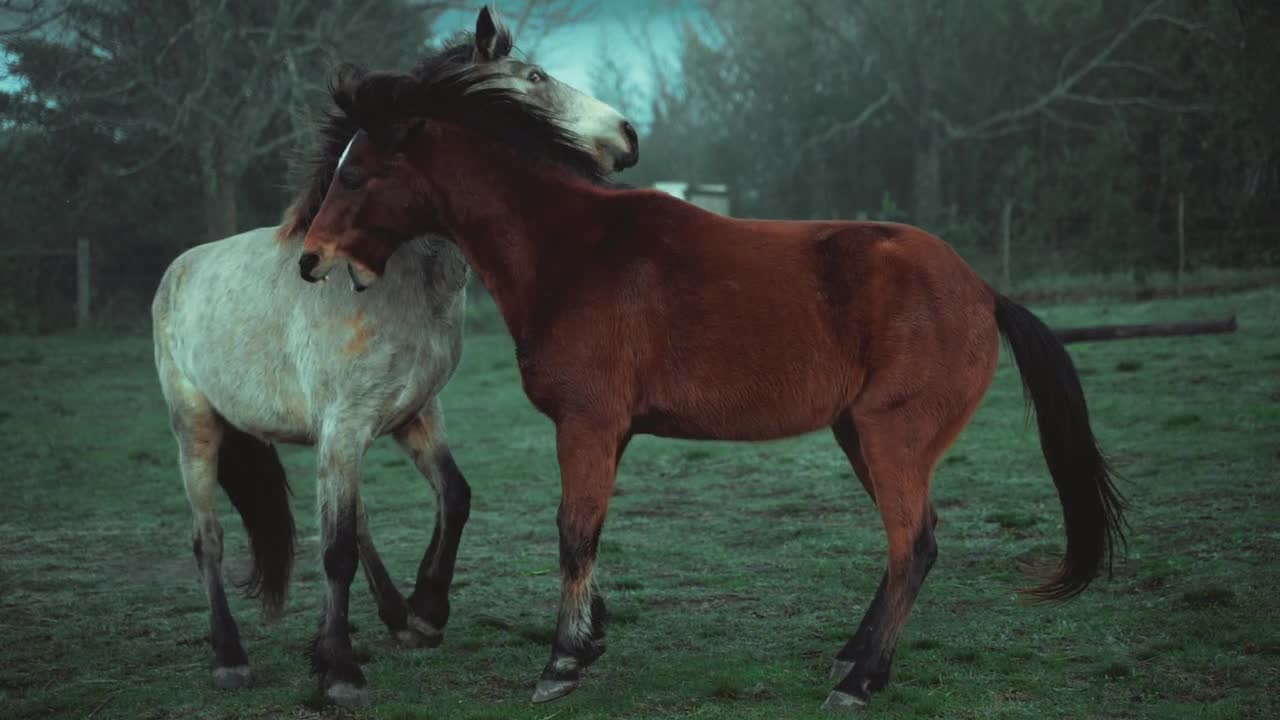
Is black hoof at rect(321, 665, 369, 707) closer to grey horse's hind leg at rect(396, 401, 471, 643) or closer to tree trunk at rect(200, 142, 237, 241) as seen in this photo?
grey horse's hind leg at rect(396, 401, 471, 643)

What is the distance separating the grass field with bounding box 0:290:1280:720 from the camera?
4.78 metres

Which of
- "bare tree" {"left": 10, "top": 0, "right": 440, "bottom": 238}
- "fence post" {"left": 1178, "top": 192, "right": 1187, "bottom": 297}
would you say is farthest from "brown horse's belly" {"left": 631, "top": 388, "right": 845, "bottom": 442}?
"fence post" {"left": 1178, "top": 192, "right": 1187, "bottom": 297}

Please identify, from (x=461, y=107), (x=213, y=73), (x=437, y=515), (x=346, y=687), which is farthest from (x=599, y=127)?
(x=213, y=73)

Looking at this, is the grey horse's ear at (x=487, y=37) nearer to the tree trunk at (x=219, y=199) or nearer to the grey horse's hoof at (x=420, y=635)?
the grey horse's hoof at (x=420, y=635)

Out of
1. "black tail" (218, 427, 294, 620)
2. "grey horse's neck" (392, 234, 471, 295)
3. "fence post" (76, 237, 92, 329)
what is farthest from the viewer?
"fence post" (76, 237, 92, 329)

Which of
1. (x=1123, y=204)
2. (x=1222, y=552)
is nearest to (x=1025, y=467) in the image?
(x=1222, y=552)

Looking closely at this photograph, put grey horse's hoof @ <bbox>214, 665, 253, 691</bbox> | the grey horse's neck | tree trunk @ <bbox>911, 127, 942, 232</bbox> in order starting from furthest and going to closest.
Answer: tree trunk @ <bbox>911, 127, 942, 232</bbox> → the grey horse's neck → grey horse's hoof @ <bbox>214, 665, 253, 691</bbox>

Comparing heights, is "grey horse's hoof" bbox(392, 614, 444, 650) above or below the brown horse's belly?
below

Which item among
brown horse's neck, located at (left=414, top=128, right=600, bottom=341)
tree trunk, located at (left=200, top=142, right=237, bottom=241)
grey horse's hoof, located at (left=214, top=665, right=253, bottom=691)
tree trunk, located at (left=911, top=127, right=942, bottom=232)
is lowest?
grey horse's hoof, located at (left=214, top=665, right=253, bottom=691)

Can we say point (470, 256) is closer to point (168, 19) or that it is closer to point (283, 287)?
point (283, 287)

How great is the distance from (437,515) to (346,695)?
1.18 m

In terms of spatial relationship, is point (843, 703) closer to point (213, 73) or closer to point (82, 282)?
point (213, 73)

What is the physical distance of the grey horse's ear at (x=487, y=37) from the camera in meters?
5.95

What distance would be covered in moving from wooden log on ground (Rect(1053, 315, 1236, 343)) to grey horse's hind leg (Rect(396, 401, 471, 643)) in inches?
435
